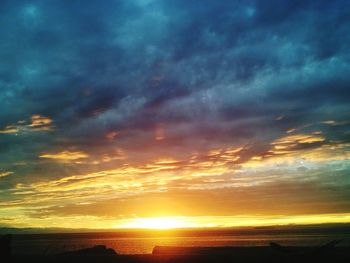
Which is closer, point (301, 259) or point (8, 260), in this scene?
point (301, 259)

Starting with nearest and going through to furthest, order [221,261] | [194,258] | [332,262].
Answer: [332,262] → [221,261] → [194,258]

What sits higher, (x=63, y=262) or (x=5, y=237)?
(x=5, y=237)

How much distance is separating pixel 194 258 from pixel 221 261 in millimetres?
2803

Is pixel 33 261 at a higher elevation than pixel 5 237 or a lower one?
lower

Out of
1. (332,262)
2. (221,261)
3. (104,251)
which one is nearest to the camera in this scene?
(332,262)

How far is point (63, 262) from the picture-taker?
2991 centimetres

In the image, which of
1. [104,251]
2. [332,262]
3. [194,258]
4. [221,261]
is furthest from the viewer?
[104,251]

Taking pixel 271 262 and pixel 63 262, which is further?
pixel 63 262

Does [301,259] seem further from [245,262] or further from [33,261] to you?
[33,261]

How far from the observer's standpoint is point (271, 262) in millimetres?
27766

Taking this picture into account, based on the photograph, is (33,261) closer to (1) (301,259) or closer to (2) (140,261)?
(2) (140,261)

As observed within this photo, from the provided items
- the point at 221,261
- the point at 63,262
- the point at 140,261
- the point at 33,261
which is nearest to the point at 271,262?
the point at 221,261

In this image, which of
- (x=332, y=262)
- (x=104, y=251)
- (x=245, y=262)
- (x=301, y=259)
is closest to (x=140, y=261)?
(x=245, y=262)

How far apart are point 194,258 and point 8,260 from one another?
1471 centimetres
